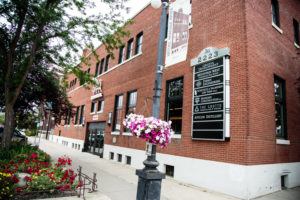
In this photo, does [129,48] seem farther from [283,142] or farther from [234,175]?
[234,175]

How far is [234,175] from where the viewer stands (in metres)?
6.39

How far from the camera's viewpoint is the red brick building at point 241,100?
666 cm

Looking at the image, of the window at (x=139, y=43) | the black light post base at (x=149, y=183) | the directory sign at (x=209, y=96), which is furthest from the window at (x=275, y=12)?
the black light post base at (x=149, y=183)

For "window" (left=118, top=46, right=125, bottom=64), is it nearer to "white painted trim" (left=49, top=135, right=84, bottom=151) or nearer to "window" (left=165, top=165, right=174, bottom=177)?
"white painted trim" (left=49, top=135, right=84, bottom=151)

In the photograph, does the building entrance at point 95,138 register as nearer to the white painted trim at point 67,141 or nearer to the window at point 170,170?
the white painted trim at point 67,141

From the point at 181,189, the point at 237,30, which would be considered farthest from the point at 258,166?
the point at 237,30

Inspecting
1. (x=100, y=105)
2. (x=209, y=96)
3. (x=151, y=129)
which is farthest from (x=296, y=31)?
(x=100, y=105)

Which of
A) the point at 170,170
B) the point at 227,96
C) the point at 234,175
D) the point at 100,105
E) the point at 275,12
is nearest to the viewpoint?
the point at 234,175

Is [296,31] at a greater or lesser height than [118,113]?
greater

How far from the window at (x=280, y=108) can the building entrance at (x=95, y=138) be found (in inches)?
473

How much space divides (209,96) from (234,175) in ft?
9.64

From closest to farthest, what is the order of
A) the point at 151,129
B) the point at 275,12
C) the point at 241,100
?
the point at 151,129 < the point at 241,100 < the point at 275,12

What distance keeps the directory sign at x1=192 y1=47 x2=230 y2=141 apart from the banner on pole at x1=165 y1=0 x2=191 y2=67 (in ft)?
10.2

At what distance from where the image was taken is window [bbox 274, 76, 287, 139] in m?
8.53
